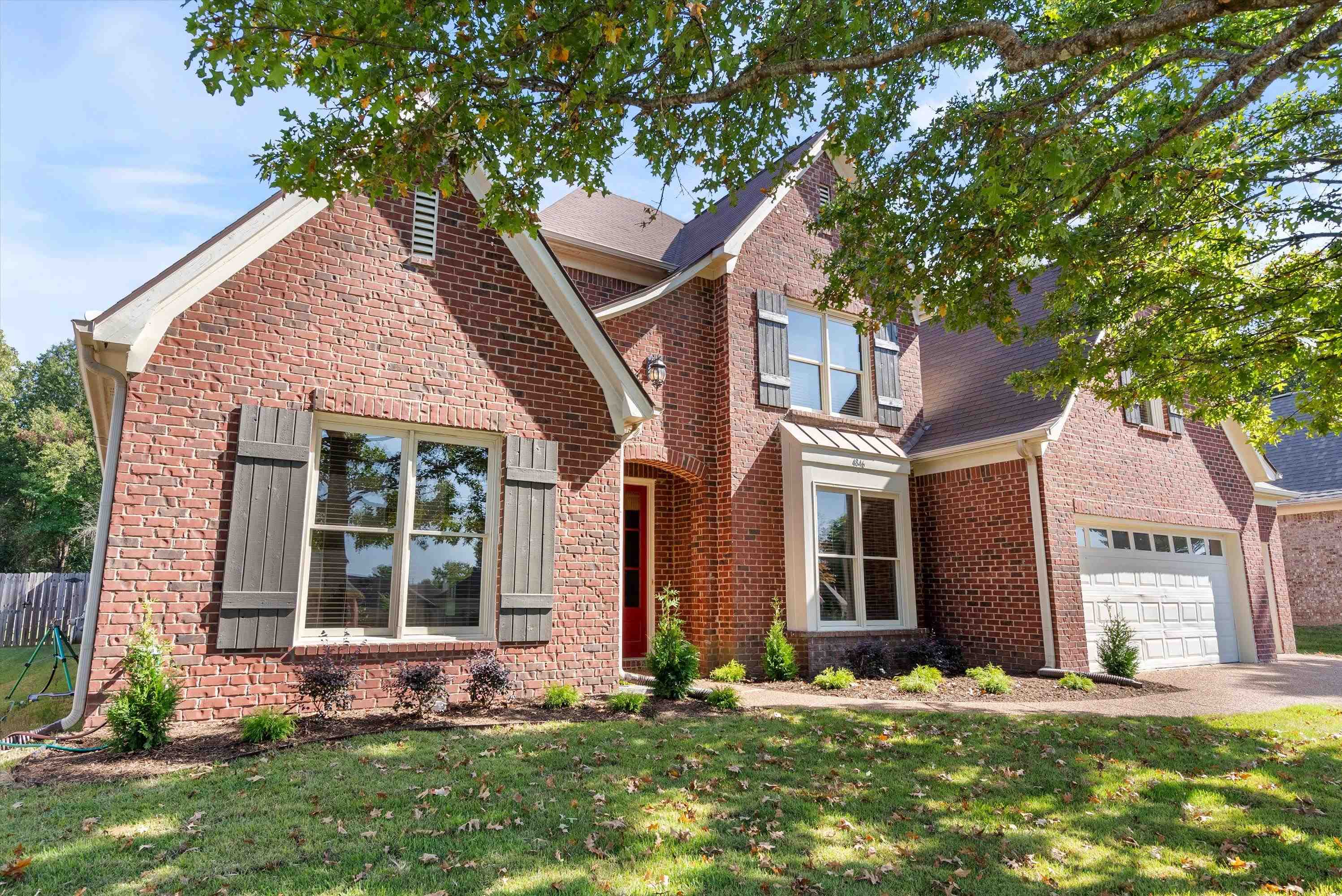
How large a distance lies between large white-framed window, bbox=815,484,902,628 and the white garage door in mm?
3028

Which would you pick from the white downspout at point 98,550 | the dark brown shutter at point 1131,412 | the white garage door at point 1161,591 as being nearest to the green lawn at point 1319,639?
the white garage door at point 1161,591

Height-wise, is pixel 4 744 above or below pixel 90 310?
below

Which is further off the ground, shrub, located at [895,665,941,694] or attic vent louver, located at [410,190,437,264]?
attic vent louver, located at [410,190,437,264]

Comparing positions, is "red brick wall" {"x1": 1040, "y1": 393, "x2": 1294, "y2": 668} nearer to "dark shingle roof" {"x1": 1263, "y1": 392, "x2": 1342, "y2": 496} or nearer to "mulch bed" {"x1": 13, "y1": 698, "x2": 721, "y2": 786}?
"dark shingle roof" {"x1": 1263, "y1": 392, "x2": 1342, "y2": 496}

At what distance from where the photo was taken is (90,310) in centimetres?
673

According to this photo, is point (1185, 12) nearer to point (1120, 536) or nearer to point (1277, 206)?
point (1277, 206)

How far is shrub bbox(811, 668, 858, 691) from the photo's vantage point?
10.4m

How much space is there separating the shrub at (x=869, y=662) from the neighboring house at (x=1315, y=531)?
14.5 metres

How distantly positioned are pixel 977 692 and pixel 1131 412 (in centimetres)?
714

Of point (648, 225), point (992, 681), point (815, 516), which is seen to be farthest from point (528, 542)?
point (648, 225)

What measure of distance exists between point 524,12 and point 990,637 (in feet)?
37.5

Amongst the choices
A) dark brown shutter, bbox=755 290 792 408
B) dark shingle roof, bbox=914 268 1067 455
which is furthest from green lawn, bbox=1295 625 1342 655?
dark brown shutter, bbox=755 290 792 408

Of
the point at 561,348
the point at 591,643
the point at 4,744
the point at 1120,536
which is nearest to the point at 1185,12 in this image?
the point at 561,348

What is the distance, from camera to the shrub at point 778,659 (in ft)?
36.3
